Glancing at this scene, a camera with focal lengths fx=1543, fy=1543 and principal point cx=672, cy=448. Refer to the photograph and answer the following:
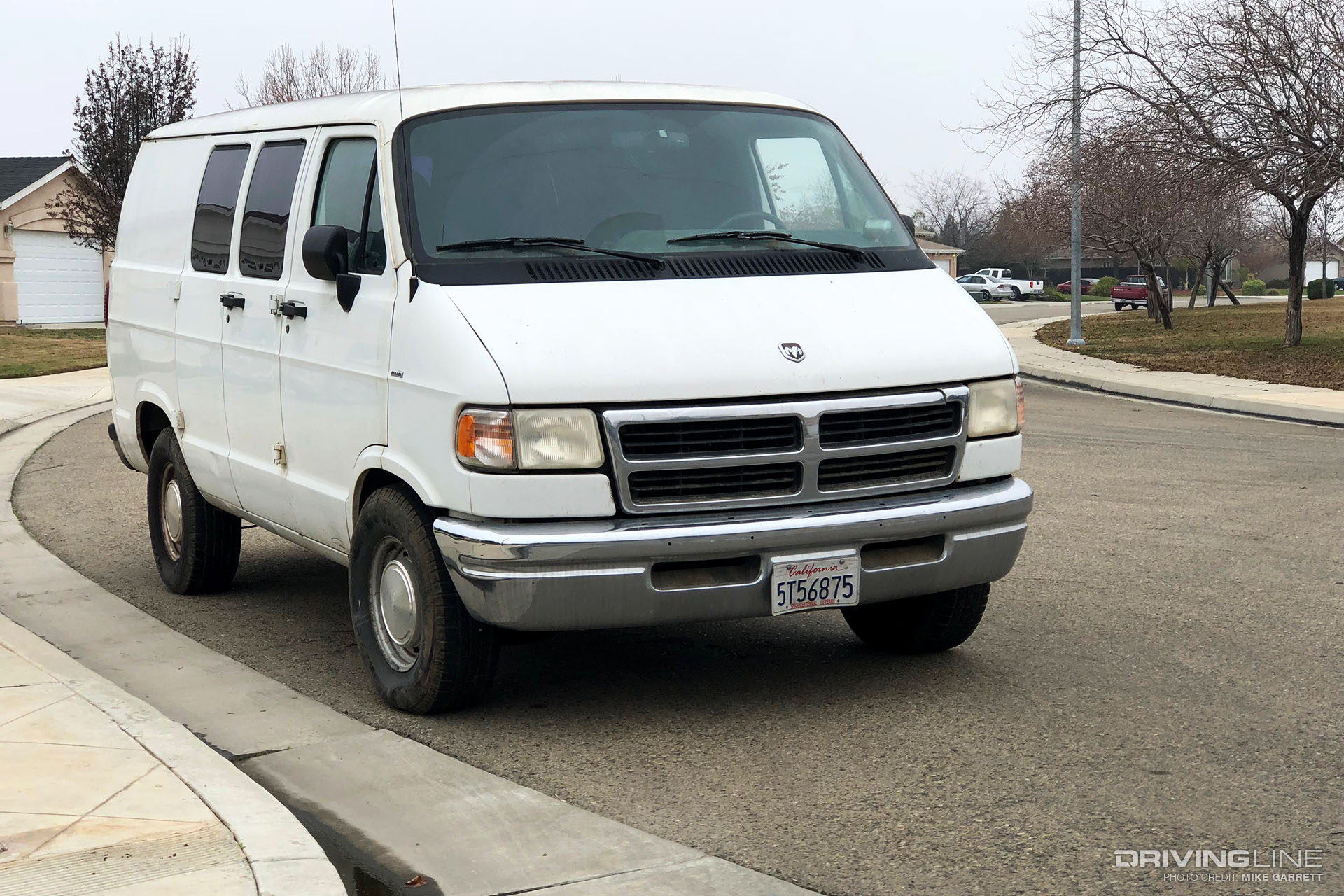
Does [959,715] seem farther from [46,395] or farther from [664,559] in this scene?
[46,395]

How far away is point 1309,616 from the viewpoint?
22.7 feet

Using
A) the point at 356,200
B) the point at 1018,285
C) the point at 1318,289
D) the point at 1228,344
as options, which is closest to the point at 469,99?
the point at 356,200

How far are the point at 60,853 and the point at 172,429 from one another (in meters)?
3.87

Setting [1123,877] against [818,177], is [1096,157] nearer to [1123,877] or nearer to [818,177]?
[818,177]

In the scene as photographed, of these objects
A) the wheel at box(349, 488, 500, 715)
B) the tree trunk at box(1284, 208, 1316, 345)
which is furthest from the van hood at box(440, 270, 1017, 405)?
the tree trunk at box(1284, 208, 1316, 345)

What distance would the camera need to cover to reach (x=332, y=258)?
5.78m

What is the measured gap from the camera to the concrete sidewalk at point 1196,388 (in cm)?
1781

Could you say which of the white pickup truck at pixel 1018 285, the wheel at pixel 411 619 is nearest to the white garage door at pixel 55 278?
the wheel at pixel 411 619

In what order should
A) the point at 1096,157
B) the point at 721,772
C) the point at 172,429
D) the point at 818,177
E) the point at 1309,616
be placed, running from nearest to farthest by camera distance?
the point at 721,772 < the point at 818,177 < the point at 1309,616 < the point at 172,429 < the point at 1096,157

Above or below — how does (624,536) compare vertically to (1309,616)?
above

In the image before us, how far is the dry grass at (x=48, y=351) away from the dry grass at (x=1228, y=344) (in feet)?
55.3

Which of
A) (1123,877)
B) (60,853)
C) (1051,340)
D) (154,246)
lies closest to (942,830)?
(1123,877)

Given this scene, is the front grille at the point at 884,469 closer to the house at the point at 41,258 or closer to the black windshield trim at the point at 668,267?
the black windshield trim at the point at 668,267

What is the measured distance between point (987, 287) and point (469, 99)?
3149 inches
